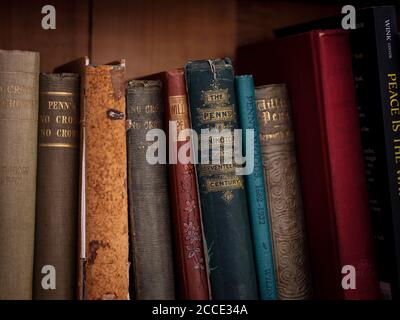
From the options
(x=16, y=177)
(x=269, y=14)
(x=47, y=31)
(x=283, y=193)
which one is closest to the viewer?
(x=16, y=177)

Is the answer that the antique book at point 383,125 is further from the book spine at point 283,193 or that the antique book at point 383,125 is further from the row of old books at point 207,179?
the book spine at point 283,193

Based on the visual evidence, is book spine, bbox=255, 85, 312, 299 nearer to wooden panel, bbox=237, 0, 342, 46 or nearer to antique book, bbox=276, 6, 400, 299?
antique book, bbox=276, 6, 400, 299

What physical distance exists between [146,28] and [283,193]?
39cm

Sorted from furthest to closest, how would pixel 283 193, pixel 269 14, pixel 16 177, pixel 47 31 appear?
1. pixel 269 14
2. pixel 47 31
3. pixel 283 193
4. pixel 16 177

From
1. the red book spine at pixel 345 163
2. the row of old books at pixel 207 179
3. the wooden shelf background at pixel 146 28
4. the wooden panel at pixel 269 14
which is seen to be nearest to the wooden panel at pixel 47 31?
the wooden shelf background at pixel 146 28

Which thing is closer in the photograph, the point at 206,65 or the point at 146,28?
→ the point at 206,65

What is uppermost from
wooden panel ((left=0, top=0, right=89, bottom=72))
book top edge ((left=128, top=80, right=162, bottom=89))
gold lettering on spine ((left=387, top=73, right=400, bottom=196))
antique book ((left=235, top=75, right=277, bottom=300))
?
wooden panel ((left=0, top=0, right=89, bottom=72))

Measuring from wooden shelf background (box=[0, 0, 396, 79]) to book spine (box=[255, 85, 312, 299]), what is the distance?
249mm

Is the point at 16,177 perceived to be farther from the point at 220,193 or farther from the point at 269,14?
the point at 269,14

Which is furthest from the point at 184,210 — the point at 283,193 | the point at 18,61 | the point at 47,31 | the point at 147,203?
the point at 47,31

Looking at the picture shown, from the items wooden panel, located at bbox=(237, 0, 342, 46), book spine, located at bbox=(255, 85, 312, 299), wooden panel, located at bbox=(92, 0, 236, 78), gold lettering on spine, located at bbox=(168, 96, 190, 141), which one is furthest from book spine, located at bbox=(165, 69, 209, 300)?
wooden panel, located at bbox=(237, 0, 342, 46)

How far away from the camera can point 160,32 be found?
3.09 ft

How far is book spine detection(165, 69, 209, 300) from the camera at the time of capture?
71 centimetres
